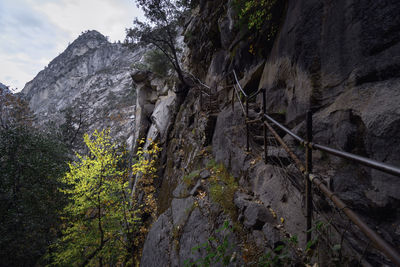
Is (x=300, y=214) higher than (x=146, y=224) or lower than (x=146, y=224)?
higher

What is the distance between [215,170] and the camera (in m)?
5.46

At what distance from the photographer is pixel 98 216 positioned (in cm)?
862

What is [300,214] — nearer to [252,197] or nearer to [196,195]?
[252,197]

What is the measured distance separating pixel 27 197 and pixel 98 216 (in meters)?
4.24

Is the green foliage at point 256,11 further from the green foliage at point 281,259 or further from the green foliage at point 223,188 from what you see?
the green foliage at point 281,259

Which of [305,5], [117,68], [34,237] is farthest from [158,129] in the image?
[117,68]

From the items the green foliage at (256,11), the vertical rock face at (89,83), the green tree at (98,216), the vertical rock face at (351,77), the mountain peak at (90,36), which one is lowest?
the green tree at (98,216)

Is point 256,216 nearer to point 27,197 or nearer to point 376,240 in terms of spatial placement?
point 376,240

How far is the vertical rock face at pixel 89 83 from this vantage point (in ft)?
143

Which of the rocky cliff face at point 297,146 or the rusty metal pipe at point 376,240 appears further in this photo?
the rocky cliff face at point 297,146

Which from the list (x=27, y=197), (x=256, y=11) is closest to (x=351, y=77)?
(x=256, y=11)

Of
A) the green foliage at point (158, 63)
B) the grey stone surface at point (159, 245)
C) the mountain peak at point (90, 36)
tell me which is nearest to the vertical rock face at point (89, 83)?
the mountain peak at point (90, 36)

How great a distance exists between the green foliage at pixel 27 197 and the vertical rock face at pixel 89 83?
26.4 metres

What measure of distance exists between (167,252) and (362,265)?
4.47 meters
